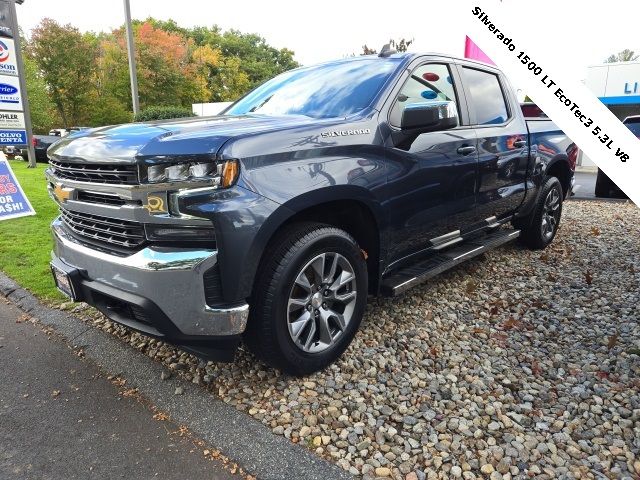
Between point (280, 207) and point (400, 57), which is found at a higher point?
point (400, 57)

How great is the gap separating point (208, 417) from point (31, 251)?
155 inches

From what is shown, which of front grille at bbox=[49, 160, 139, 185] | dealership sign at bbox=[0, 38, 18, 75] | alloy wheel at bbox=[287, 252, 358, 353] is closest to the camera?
front grille at bbox=[49, 160, 139, 185]

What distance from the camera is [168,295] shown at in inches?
89.7

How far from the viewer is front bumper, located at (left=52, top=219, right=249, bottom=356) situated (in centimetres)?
225

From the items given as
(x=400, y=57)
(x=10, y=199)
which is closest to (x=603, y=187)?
(x=400, y=57)

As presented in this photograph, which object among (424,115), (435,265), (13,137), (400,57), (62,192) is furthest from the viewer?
(13,137)

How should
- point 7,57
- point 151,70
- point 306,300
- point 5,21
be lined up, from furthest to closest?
point 151,70 < point 5,21 < point 7,57 < point 306,300

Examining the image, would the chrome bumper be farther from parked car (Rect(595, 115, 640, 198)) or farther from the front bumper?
parked car (Rect(595, 115, 640, 198))

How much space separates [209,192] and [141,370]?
144cm

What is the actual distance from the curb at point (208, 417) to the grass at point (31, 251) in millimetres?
876

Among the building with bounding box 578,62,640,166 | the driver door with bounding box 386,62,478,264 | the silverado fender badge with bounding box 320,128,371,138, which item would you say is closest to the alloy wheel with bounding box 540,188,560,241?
the driver door with bounding box 386,62,478,264

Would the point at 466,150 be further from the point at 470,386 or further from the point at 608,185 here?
the point at 608,185

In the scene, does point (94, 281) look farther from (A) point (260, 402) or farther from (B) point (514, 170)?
(B) point (514, 170)

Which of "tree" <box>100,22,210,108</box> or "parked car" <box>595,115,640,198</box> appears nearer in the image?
"parked car" <box>595,115,640,198</box>
